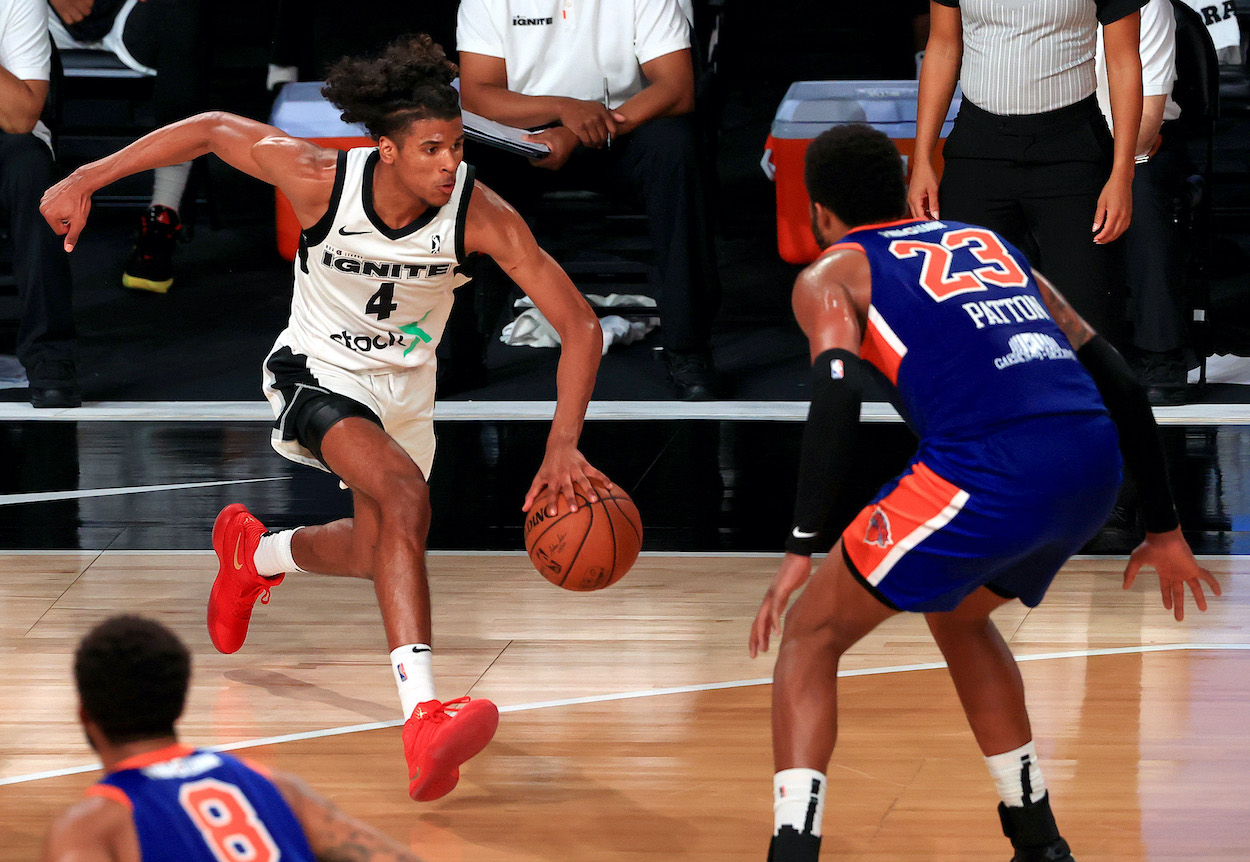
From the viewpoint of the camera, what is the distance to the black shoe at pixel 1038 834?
2.80 metres

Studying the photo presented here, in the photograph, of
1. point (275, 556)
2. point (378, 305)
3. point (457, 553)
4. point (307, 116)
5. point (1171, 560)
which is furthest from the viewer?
point (307, 116)

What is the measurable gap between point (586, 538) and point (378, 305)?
0.73 m

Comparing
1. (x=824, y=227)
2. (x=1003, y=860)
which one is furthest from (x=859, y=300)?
(x=1003, y=860)

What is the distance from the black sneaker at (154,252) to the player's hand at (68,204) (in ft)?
12.3

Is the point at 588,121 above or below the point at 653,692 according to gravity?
above

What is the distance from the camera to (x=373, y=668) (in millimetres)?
4035

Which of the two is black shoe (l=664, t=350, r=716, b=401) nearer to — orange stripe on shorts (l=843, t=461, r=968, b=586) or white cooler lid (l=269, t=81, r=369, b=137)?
white cooler lid (l=269, t=81, r=369, b=137)

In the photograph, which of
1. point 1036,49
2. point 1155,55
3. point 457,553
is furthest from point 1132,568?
point 1155,55

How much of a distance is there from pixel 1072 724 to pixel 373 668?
1.65 meters

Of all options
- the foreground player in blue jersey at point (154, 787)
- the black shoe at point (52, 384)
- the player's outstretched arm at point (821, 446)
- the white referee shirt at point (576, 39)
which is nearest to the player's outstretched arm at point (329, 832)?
the foreground player in blue jersey at point (154, 787)

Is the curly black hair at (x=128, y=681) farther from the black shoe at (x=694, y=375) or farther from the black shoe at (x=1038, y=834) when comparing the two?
the black shoe at (x=694, y=375)

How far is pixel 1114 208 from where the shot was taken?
14.6 ft

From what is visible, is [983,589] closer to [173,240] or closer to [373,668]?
[373,668]

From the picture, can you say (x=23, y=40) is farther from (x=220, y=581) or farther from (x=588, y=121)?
(x=220, y=581)
